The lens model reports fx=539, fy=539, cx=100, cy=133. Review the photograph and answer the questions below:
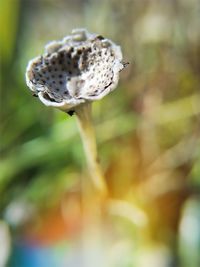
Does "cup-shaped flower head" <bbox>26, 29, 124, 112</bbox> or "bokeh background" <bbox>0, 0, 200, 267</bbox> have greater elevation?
"bokeh background" <bbox>0, 0, 200, 267</bbox>

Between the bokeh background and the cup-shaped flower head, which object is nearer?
the cup-shaped flower head

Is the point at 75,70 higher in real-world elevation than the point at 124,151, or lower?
lower

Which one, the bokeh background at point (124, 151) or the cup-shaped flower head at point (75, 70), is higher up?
the bokeh background at point (124, 151)

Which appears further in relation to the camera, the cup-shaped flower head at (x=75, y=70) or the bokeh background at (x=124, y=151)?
the bokeh background at (x=124, y=151)

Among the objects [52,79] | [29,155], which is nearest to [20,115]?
[29,155]

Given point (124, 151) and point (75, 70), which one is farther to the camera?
point (124, 151)

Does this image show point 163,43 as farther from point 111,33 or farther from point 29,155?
point 29,155
